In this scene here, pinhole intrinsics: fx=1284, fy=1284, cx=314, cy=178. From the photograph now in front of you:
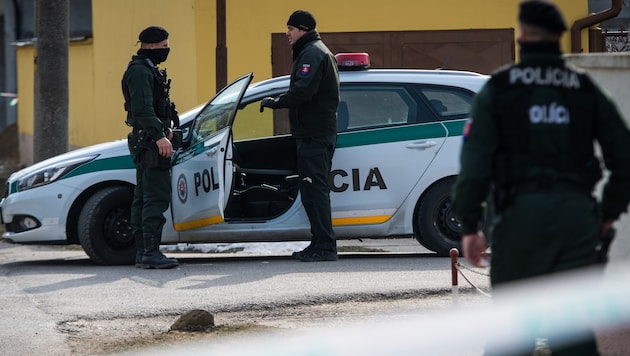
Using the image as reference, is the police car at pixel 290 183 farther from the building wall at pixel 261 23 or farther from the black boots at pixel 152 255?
the building wall at pixel 261 23

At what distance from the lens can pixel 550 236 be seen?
433 cm

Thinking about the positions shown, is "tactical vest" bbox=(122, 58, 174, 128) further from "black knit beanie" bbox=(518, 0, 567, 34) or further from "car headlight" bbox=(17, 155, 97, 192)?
"black knit beanie" bbox=(518, 0, 567, 34)

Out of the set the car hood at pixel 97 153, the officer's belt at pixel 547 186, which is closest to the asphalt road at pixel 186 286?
the car hood at pixel 97 153

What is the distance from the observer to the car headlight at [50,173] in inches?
399

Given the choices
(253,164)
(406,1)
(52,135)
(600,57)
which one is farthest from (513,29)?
(600,57)

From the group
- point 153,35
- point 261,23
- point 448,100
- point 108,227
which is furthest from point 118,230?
point 261,23

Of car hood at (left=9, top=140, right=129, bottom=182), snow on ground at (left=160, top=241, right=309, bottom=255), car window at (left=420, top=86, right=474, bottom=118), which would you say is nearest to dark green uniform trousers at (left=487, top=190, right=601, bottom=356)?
car window at (left=420, top=86, right=474, bottom=118)

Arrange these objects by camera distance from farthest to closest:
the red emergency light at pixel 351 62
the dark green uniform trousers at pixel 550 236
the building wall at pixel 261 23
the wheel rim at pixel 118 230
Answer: the building wall at pixel 261 23 < the red emergency light at pixel 351 62 < the wheel rim at pixel 118 230 < the dark green uniform trousers at pixel 550 236

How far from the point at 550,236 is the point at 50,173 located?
6.50 m

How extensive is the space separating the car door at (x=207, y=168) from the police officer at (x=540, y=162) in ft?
17.5

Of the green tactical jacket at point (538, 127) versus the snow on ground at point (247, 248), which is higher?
the green tactical jacket at point (538, 127)

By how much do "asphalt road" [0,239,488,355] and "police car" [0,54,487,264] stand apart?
272 millimetres

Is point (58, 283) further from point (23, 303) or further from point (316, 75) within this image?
point (316, 75)

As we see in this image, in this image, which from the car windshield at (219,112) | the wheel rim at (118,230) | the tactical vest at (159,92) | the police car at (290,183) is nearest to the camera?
the tactical vest at (159,92)
